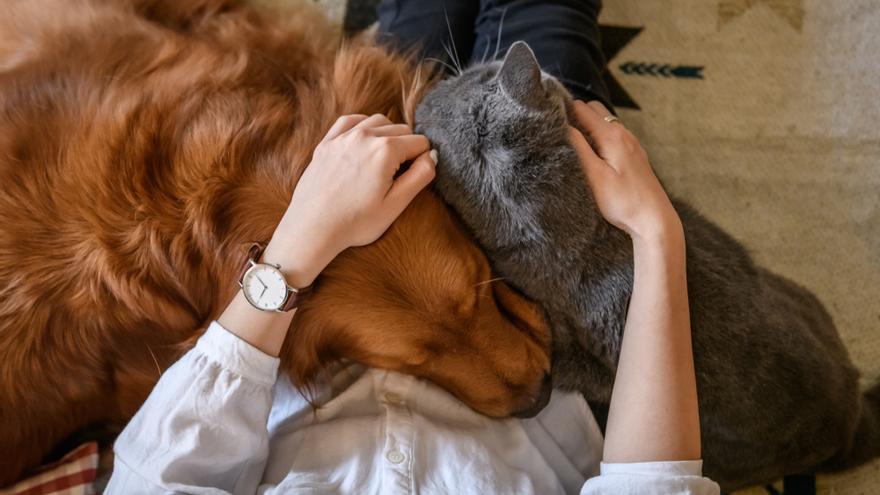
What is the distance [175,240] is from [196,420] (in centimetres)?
26

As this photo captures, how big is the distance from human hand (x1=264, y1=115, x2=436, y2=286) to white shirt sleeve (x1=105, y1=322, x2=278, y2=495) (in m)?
0.15

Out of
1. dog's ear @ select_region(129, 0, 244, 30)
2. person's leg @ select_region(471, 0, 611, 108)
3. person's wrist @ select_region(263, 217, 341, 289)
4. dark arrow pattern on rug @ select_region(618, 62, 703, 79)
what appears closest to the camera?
person's wrist @ select_region(263, 217, 341, 289)

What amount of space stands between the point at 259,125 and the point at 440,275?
34 cm

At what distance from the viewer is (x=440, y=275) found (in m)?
0.95

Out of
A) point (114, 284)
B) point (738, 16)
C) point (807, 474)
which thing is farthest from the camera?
point (738, 16)

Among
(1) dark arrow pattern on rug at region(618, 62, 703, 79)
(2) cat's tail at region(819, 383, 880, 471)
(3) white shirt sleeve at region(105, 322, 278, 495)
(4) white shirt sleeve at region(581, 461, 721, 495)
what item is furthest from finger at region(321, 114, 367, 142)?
(2) cat's tail at region(819, 383, 880, 471)

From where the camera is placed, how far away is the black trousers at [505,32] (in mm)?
1370

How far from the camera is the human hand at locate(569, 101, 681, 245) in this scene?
1013 mm

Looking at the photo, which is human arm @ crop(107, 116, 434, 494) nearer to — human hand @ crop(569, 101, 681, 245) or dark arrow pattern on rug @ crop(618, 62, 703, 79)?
human hand @ crop(569, 101, 681, 245)

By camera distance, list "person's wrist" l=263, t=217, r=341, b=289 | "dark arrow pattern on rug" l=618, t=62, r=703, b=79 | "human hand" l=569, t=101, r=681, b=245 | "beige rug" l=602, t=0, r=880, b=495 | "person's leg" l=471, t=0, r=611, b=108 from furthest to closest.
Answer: "dark arrow pattern on rug" l=618, t=62, r=703, b=79
"beige rug" l=602, t=0, r=880, b=495
"person's leg" l=471, t=0, r=611, b=108
"human hand" l=569, t=101, r=681, b=245
"person's wrist" l=263, t=217, r=341, b=289

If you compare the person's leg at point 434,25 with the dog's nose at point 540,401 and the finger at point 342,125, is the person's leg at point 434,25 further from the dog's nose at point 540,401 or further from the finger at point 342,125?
the dog's nose at point 540,401

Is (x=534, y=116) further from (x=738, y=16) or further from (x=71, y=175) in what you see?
(x=738, y=16)

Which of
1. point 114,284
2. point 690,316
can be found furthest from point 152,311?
point 690,316

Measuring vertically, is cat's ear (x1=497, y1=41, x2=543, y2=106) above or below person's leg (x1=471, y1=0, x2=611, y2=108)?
above
